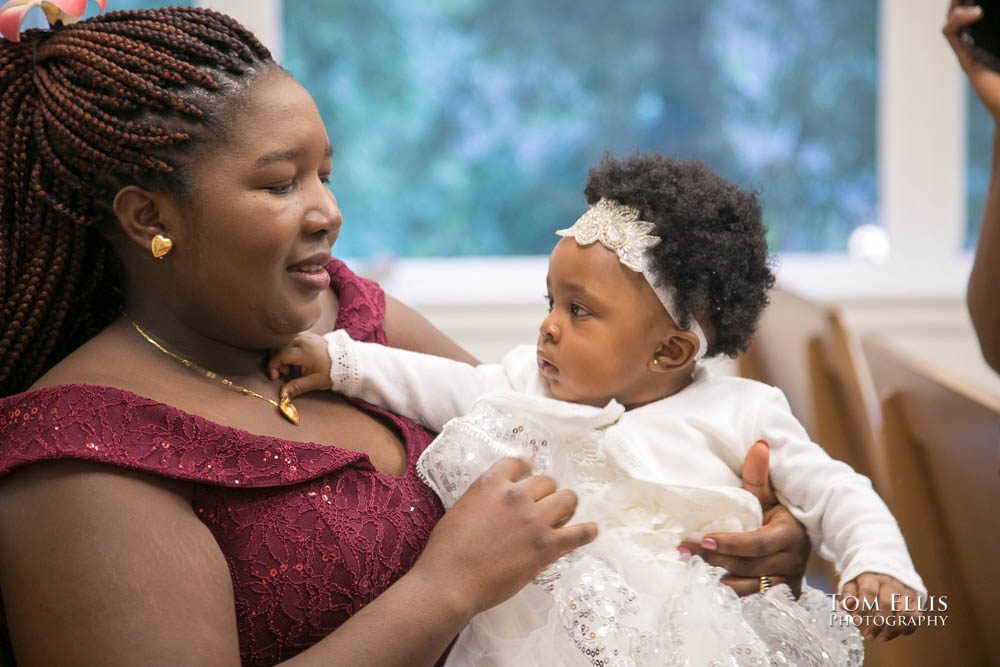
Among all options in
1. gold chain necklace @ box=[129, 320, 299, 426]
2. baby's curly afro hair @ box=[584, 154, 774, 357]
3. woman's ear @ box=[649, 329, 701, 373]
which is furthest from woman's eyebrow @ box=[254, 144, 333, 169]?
woman's ear @ box=[649, 329, 701, 373]

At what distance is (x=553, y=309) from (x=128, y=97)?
0.72 meters

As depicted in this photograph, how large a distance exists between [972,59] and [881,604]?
106 centimetres

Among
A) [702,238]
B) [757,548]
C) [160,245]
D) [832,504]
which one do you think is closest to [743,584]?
[757,548]

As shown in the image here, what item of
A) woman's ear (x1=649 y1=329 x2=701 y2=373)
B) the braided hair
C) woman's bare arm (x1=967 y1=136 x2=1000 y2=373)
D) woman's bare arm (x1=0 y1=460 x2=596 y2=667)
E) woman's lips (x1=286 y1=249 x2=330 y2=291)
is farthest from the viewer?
woman's bare arm (x1=967 y1=136 x2=1000 y2=373)

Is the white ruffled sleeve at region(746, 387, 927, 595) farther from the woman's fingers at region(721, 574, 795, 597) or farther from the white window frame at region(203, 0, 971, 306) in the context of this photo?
the white window frame at region(203, 0, 971, 306)

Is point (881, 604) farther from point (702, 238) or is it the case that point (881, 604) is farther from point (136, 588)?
point (136, 588)

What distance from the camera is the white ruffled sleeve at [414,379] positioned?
5.48 feet

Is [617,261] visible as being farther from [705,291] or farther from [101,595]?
[101,595]

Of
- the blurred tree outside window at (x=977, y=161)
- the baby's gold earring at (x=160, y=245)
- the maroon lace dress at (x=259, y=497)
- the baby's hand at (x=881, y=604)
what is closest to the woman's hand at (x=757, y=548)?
the baby's hand at (x=881, y=604)

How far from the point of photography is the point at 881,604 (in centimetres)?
145

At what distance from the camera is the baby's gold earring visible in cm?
141

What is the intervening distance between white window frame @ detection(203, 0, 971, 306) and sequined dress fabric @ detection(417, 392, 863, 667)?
2450 millimetres

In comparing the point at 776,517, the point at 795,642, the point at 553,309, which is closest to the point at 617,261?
the point at 553,309

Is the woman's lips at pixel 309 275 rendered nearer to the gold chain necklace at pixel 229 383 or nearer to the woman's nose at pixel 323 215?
the woman's nose at pixel 323 215
